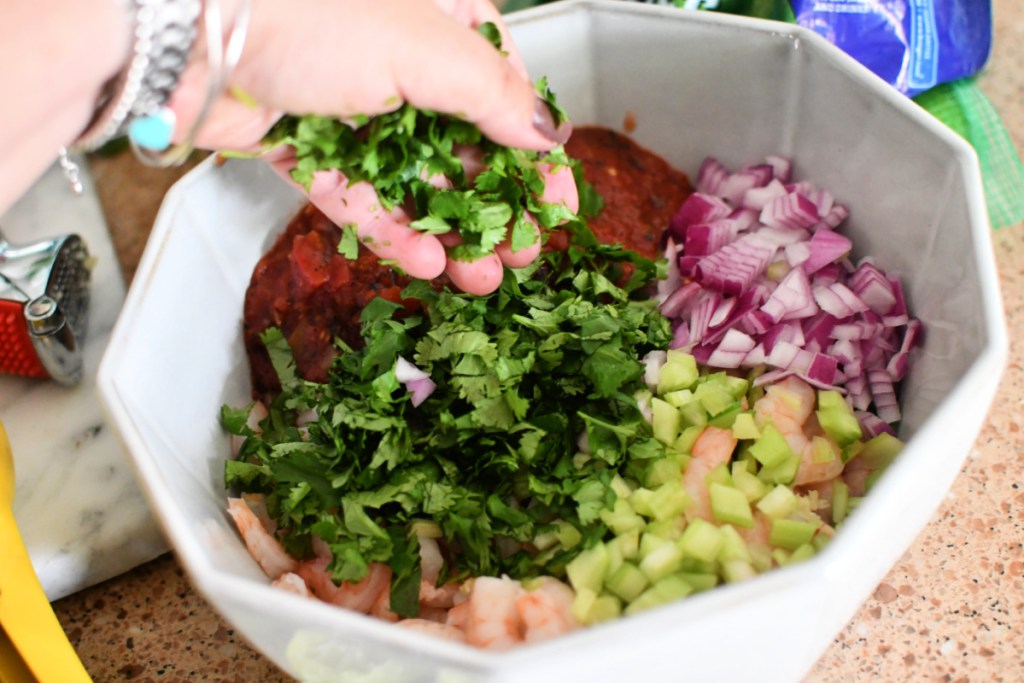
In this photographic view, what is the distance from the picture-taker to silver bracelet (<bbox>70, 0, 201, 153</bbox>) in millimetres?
743

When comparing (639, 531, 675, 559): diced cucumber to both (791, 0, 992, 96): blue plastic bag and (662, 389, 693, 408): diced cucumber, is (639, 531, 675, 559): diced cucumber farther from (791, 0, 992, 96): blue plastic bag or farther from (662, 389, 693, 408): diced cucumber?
(791, 0, 992, 96): blue plastic bag

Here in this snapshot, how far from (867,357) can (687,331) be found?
0.22 meters

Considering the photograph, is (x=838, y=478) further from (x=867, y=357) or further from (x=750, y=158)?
(x=750, y=158)

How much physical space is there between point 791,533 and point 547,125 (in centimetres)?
48

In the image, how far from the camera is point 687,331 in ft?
3.82

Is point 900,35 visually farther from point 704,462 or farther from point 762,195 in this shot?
point 704,462

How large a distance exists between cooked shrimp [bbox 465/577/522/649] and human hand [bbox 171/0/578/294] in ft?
1.46

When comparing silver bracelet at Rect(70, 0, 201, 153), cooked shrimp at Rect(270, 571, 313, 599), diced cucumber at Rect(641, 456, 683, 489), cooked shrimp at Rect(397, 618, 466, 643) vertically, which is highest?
silver bracelet at Rect(70, 0, 201, 153)

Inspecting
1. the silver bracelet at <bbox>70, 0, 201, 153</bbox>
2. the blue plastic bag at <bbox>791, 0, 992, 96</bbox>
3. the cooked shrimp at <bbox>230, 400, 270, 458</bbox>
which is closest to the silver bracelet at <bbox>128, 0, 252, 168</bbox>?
the silver bracelet at <bbox>70, 0, 201, 153</bbox>

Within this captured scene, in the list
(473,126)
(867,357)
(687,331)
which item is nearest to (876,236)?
(867,357)

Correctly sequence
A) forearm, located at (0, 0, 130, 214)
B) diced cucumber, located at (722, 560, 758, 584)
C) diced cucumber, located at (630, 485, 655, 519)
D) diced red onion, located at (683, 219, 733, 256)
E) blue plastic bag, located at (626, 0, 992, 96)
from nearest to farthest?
forearm, located at (0, 0, 130, 214)
diced cucumber, located at (722, 560, 758, 584)
diced cucumber, located at (630, 485, 655, 519)
diced red onion, located at (683, 219, 733, 256)
blue plastic bag, located at (626, 0, 992, 96)

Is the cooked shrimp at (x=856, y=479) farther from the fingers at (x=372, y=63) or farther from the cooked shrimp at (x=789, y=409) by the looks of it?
the fingers at (x=372, y=63)

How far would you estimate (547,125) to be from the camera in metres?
0.93

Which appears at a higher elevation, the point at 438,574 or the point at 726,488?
the point at 726,488
